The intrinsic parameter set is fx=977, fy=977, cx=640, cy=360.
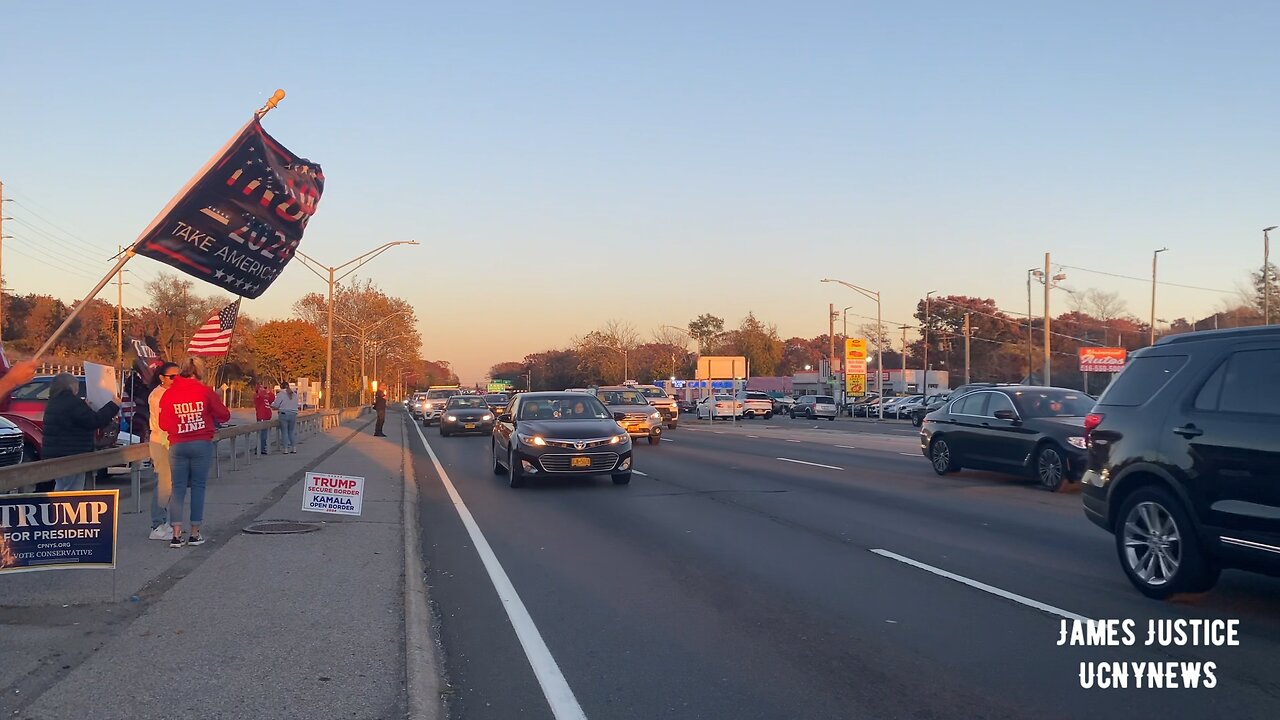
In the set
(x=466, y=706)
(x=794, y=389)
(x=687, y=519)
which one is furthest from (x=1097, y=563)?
(x=794, y=389)

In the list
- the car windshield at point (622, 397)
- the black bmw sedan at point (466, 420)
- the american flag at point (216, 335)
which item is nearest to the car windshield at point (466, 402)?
the black bmw sedan at point (466, 420)

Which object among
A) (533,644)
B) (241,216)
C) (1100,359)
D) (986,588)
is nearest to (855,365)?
(1100,359)

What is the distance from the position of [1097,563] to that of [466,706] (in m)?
6.45

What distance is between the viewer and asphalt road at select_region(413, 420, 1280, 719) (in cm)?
554

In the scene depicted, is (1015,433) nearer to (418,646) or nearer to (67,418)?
(418,646)

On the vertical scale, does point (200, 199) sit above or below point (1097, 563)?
above

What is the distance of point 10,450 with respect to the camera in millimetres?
13086

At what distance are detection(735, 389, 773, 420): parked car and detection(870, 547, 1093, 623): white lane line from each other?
47.0 metres

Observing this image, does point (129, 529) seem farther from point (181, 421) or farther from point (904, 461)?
point (904, 461)

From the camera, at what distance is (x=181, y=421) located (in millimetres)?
9711

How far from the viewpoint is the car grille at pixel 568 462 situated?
16.1 metres

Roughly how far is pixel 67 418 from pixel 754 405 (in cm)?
4993

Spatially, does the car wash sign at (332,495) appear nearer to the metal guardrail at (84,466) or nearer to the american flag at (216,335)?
the metal guardrail at (84,466)

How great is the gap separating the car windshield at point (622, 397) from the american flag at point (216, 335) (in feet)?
39.5
